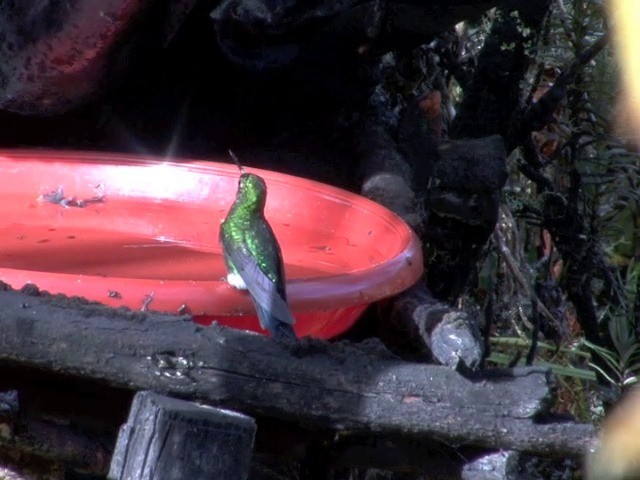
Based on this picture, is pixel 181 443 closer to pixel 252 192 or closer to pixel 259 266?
pixel 259 266

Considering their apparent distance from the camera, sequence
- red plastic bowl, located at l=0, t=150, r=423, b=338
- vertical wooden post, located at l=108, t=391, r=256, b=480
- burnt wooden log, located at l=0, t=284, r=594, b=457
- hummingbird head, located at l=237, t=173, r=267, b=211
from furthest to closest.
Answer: hummingbird head, located at l=237, t=173, r=267, b=211 → red plastic bowl, located at l=0, t=150, r=423, b=338 → burnt wooden log, located at l=0, t=284, r=594, b=457 → vertical wooden post, located at l=108, t=391, r=256, b=480

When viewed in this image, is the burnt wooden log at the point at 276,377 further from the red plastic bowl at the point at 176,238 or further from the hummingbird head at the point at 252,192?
the hummingbird head at the point at 252,192

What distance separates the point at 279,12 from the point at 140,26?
0.90 ft

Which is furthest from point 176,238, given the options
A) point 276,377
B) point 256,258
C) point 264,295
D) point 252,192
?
point 276,377

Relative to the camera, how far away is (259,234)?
1.62m

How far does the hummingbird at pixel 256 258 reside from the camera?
4.56ft

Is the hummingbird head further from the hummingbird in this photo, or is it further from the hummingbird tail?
the hummingbird tail

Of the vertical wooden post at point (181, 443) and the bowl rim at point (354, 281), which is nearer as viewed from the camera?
the vertical wooden post at point (181, 443)

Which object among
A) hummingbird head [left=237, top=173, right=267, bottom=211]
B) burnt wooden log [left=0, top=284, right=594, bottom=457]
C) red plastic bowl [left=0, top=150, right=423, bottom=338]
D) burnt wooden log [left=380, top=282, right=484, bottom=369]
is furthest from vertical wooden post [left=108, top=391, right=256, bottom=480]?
hummingbird head [left=237, top=173, right=267, bottom=211]

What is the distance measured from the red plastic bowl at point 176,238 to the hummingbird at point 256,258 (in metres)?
0.03

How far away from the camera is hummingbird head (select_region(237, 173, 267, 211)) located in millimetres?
1741

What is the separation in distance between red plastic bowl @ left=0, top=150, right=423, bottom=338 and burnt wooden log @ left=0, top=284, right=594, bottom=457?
0.07 m

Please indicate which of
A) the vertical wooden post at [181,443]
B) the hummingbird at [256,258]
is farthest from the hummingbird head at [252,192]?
the vertical wooden post at [181,443]

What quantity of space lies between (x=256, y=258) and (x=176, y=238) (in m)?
0.40
